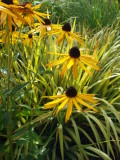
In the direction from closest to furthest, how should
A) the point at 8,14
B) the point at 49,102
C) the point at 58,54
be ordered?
the point at 8,14, the point at 49,102, the point at 58,54

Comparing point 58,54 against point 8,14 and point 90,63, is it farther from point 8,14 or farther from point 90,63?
point 8,14

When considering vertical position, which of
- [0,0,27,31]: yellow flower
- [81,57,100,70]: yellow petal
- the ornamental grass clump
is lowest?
the ornamental grass clump

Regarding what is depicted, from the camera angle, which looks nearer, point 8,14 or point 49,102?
point 8,14

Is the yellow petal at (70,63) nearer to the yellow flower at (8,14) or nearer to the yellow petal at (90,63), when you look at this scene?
the yellow petal at (90,63)

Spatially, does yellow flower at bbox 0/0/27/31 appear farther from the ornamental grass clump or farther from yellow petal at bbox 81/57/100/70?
yellow petal at bbox 81/57/100/70

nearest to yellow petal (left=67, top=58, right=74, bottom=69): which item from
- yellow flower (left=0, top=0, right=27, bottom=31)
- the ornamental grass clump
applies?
the ornamental grass clump

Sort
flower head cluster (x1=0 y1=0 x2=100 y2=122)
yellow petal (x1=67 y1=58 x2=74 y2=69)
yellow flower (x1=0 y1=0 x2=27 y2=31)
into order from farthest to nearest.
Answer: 1. yellow petal (x1=67 y1=58 x2=74 y2=69)
2. flower head cluster (x1=0 y1=0 x2=100 y2=122)
3. yellow flower (x1=0 y1=0 x2=27 y2=31)

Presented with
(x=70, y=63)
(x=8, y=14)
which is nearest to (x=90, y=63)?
(x=70, y=63)

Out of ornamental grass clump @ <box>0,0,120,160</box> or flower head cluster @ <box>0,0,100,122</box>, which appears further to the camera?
ornamental grass clump @ <box>0,0,120,160</box>

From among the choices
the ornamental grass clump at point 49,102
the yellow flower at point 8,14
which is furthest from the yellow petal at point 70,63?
the yellow flower at point 8,14
